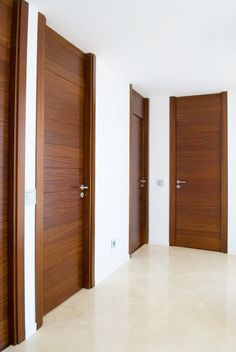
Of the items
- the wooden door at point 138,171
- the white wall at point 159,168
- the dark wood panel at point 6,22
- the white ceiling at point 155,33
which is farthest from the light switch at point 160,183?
the dark wood panel at point 6,22

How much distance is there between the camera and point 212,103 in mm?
4266

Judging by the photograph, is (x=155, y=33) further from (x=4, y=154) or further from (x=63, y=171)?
(x=4, y=154)

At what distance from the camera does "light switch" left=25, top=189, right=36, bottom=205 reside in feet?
6.62

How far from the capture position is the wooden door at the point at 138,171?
4.12 metres

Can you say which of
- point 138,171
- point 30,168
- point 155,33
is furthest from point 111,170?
point 155,33

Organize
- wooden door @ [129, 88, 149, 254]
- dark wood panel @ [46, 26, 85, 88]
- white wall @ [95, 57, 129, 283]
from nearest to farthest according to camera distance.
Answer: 1. dark wood panel @ [46, 26, 85, 88]
2. white wall @ [95, 57, 129, 283]
3. wooden door @ [129, 88, 149, 254]

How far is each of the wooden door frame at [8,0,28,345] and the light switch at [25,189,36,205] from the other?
48mm

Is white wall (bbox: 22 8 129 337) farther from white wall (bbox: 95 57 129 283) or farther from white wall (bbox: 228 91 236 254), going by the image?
white wall (bbox: 228 91 236 254)

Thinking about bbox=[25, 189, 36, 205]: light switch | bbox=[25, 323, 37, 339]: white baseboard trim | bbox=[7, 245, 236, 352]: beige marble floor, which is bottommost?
bbox=[7, 245, 236, 352]: beige marble floor

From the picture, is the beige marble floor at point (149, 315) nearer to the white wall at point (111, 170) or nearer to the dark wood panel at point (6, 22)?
the white wall at point (111, 170)

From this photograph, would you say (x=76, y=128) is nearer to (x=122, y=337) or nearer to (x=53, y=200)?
(x=53, y=200)

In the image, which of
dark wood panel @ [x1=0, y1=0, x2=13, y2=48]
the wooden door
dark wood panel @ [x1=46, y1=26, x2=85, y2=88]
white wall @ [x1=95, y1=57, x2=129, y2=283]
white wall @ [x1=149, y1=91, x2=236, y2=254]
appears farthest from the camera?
white wall @ [x1=149, y1=91, x2=236, y2=254]

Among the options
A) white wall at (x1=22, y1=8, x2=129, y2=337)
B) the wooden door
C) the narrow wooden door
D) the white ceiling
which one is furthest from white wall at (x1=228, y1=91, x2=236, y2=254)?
the narrow wooden door

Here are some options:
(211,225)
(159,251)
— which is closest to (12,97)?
(159,251)
